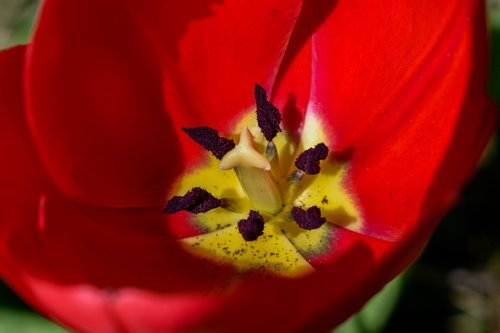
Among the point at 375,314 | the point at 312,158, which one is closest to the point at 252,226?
the point at 312,158

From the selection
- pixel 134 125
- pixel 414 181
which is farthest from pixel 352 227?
pixel 134 125

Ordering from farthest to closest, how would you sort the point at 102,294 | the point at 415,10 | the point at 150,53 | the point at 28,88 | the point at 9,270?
the point at 150,53 < the point at 415,10 < the point at 28,88 < the point at 9,270 < the point at 102,294

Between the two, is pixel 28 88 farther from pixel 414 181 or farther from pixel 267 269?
pixel 414 181

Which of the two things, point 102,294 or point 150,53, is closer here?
point 102,294

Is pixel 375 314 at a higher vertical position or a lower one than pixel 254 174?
lower

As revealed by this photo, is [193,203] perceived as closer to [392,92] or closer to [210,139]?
[210,139]

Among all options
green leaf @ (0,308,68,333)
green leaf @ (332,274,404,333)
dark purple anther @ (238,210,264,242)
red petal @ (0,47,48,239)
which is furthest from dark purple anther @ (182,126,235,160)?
green leaf @ (0,308,68,333)

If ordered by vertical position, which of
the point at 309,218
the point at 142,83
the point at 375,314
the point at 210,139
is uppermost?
the point at 142,83
